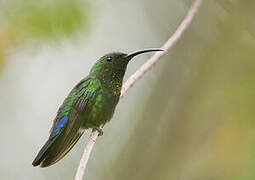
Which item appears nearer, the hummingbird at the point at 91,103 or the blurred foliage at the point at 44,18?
the blurred foliage at the point at 44,18

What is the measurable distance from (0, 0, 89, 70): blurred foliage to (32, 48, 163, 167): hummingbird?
0.81 meters

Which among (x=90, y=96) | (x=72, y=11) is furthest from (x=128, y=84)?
(x=72, y=11)

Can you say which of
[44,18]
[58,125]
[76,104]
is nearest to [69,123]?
[58,125]

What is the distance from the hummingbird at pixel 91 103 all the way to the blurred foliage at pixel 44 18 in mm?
807

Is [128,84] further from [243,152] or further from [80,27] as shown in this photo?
[243,152]

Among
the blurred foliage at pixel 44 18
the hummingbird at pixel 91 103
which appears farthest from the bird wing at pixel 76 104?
the blurred foliage at pixel 44 18

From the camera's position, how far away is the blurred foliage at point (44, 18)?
336 centimetres

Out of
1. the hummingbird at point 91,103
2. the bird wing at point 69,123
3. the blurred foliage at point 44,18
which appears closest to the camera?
the blurred foliage at point 44,18

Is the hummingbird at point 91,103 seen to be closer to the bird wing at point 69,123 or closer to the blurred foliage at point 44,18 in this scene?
the bird wing at point 69,123

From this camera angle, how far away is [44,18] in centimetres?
336

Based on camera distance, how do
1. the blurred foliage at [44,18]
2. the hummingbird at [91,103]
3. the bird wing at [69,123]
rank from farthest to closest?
the hummingbird at [91,103]
the bird wing at [69,123]
the blurred foliage at [44,18]

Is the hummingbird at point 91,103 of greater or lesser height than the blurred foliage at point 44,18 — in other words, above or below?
below

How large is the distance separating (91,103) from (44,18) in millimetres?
1043

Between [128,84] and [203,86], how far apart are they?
1134 mm
